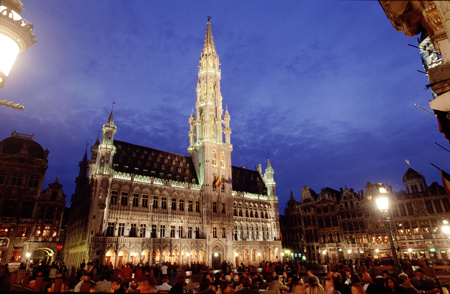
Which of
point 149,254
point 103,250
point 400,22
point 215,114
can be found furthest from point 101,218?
point 400,22

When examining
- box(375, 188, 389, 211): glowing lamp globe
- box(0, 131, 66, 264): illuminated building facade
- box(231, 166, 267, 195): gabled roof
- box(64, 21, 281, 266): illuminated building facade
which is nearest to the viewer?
box(375, 188, 389, 211): glowing lamp globe

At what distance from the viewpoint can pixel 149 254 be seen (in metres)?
37.5

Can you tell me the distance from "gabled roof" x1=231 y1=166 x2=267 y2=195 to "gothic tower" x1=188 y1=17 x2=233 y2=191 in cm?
736

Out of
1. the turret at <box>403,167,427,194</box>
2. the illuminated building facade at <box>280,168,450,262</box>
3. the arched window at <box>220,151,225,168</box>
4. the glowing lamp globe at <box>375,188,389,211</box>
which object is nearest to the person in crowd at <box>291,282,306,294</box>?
the glowing lamp globe at <box>375,188,389,211</box>

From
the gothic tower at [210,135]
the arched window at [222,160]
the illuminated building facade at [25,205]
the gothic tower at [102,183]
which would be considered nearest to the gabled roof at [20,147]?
the illuminated building facade at [25,205]

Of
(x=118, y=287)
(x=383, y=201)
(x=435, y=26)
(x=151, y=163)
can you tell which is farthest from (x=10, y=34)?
(x=151, y=163)

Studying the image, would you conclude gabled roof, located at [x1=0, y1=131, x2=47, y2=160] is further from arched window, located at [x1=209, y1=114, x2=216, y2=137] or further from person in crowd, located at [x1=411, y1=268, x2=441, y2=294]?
person in crowd, located at [x1=411, y1=268, x2=441, y2=294]

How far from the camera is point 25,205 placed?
132 ft

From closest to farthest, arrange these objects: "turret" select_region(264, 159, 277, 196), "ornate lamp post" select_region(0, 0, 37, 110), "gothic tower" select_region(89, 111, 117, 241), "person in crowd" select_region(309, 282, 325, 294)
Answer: "ornate lamp post" select_region(0, 0, 37, 110)
"person in crowd" select_region(309, 282, 325, 294)
"gothic tower" select_region(89, 111, 117, 241)
"turret" select_region(264, 159, 277, 196)

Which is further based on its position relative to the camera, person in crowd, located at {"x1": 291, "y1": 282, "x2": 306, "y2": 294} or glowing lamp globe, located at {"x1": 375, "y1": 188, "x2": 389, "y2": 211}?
glowing lamp globe, located at {"x1": 375, "y1": 188, "x2": 389, "y2": 211}

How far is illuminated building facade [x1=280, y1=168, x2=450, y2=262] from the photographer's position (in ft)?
138

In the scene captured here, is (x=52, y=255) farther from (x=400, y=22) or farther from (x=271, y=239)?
(x=400, y=22)

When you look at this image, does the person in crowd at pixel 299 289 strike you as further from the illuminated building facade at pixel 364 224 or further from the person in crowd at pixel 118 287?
the illuminated building facade at pixel 364 224

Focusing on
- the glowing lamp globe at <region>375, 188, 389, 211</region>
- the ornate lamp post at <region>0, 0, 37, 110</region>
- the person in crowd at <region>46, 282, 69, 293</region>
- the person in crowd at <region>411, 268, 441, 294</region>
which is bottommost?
the person in crowd at <region>46, 282, 69, 293</region>
